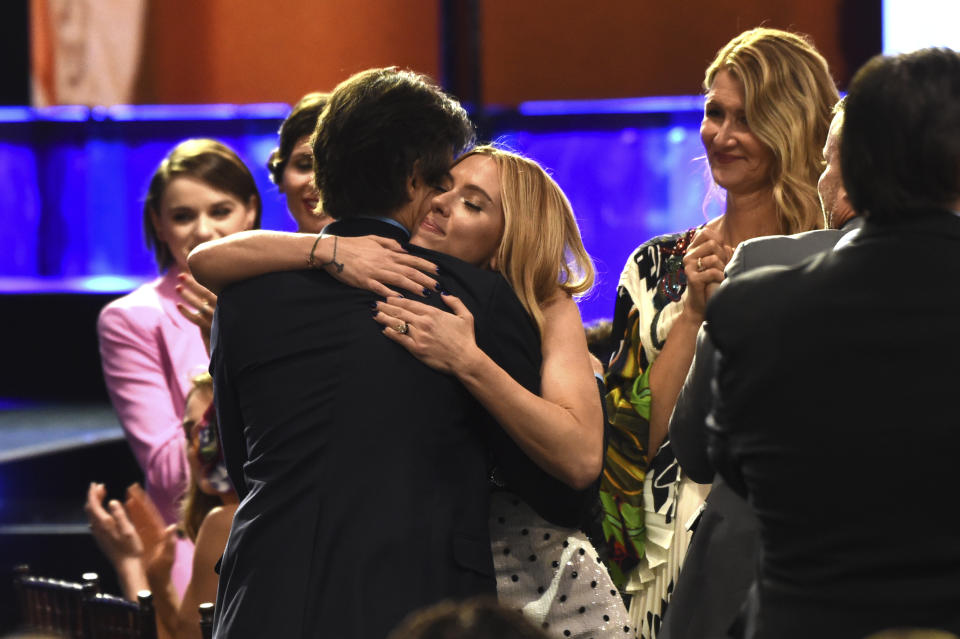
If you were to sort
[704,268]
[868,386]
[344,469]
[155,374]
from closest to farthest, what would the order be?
[868,386]
[344,469]
[704,268]
[155,374]

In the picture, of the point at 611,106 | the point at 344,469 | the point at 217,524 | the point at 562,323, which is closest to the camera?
the point at 344,469

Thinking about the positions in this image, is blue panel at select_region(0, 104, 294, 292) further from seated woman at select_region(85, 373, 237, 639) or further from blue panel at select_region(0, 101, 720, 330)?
seated woman at select_region(85, 373, 237, 639)

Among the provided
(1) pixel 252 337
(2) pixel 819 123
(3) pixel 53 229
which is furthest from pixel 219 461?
(3) pixel 53 229

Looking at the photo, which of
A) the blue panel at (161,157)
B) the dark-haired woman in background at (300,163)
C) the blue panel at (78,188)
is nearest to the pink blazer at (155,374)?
the dark-haired woman in background at (300,163)

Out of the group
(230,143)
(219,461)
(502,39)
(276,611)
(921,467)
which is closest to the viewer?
(921,467)

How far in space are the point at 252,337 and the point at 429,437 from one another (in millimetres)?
281

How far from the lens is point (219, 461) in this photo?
2.40m

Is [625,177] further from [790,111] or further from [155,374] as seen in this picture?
[790,111]

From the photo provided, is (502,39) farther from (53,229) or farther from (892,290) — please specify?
(892,290)

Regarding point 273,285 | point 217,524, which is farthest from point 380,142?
point 217,524

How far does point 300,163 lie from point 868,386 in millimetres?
1764

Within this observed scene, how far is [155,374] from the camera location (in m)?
3.05

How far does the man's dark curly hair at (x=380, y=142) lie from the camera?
1650mm

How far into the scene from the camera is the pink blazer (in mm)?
2920
